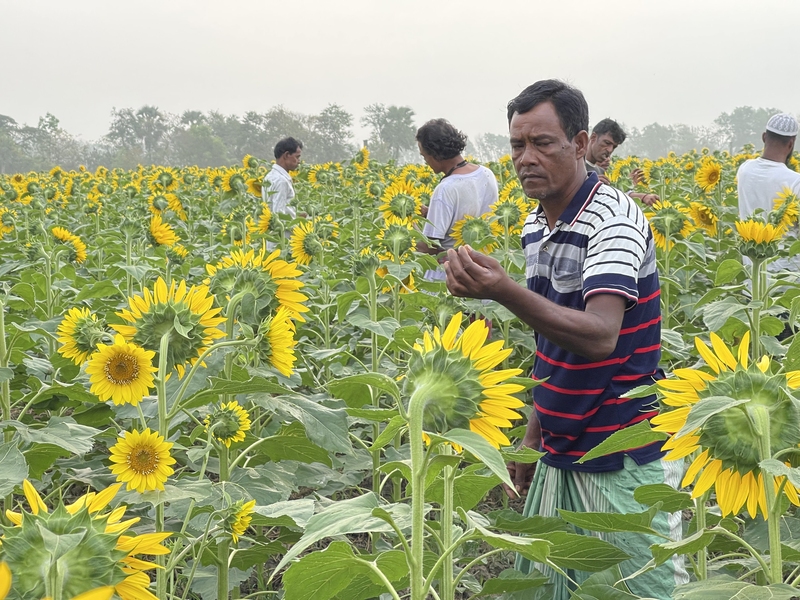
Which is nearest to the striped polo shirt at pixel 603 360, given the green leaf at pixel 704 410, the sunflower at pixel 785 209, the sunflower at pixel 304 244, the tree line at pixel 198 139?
the green leaf at pixel 704 410

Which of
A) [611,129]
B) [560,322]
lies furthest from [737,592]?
[611,129]

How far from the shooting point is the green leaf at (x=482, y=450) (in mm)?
885

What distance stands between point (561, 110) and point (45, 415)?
2695 mm

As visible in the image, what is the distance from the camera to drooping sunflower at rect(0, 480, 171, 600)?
0.79 metres

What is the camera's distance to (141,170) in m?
15.6

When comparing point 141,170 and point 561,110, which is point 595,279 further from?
point 141,170

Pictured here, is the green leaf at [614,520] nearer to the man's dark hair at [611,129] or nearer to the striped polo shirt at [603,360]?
the striped polo shirt at [603,360]

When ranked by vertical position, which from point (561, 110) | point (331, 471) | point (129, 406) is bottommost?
point (331, 471)

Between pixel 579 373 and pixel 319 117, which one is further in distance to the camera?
pixel 319 117

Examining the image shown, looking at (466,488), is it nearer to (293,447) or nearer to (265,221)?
(293,447)

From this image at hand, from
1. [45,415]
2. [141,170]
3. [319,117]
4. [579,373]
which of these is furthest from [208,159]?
[579,373]

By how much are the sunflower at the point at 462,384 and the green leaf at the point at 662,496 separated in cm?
36

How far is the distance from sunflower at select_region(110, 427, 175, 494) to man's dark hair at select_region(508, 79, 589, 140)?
1112mm

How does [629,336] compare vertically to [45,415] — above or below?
above
